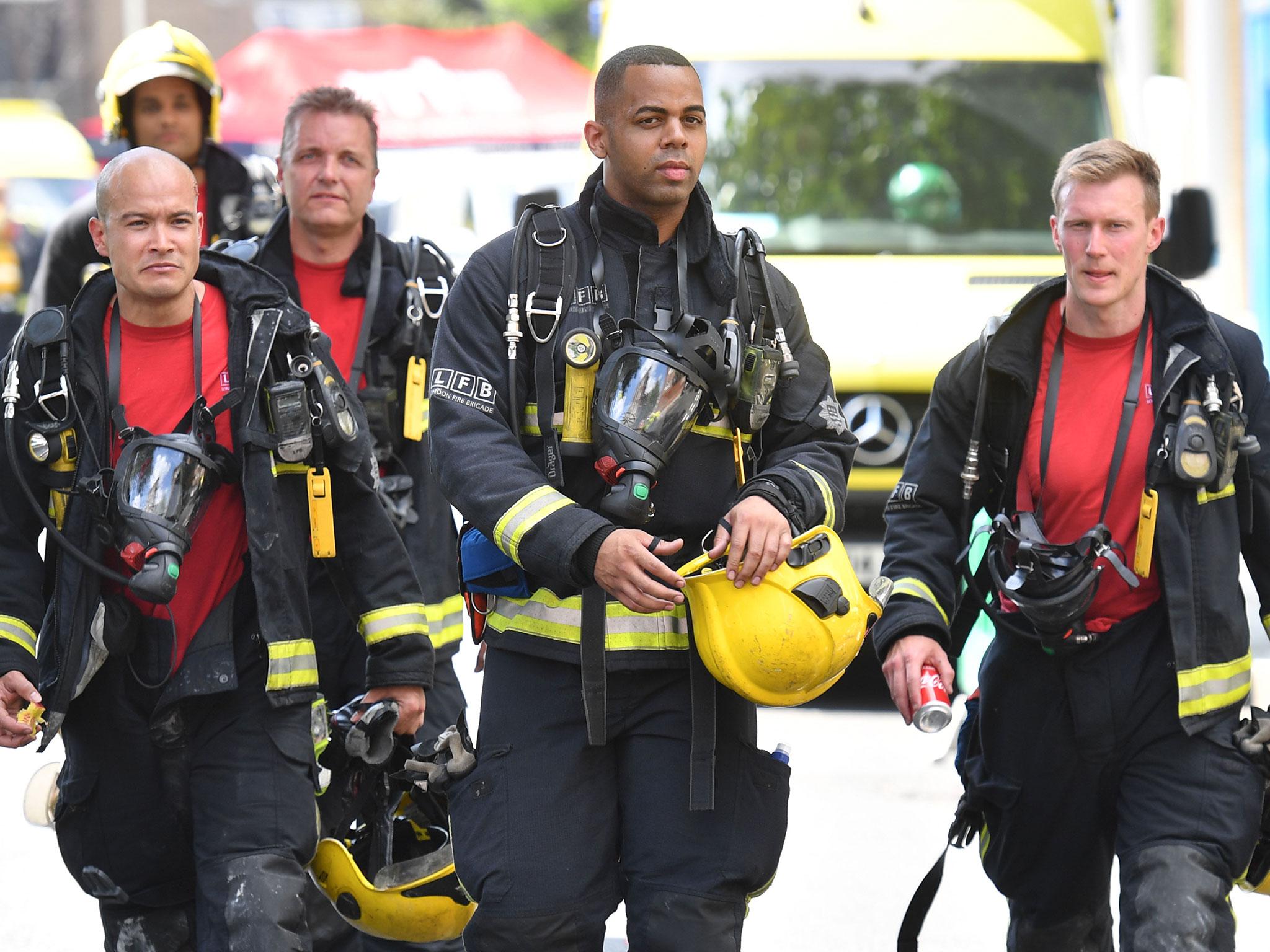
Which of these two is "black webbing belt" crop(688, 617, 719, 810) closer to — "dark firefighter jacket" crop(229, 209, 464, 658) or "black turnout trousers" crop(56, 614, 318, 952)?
"black turnout trousers" crop(56, 614, 318, 952)

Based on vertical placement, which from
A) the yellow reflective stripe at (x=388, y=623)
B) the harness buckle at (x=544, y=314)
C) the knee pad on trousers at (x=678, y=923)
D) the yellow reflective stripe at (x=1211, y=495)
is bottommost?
the knee pad on trousers at (x=678, y=923)

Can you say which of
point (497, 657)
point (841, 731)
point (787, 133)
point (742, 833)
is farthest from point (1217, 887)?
point (787, 133)

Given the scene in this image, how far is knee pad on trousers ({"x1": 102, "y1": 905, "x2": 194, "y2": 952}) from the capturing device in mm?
4551

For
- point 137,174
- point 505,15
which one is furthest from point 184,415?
point 505,15

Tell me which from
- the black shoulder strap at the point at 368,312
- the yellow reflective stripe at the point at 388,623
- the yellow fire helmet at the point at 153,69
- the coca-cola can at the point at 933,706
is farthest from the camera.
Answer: the yellow fire helmet at the point at 153,69

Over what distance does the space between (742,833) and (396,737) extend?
1209 mm

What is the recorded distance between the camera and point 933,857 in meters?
6.76

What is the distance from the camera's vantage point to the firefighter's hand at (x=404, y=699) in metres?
4.69

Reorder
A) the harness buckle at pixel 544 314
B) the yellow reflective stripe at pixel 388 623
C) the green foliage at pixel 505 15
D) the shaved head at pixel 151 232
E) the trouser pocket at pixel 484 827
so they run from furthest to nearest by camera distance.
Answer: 1. the green foliage at pixel 505 15
2. the yellow reflective stripe at pixel 388 623
3. the shaved head at pixel 151 232
4. the harness buckle at pixel 544 314
5. the trouser pocket at pixel 484 827

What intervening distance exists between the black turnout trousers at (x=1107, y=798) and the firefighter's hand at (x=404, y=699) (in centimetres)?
133

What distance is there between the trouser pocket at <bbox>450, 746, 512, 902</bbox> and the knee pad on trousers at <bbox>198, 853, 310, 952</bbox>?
16.0 inches

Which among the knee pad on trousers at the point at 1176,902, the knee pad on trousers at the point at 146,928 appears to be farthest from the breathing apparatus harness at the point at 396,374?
the knee pad on trousers at the point at 1176,902

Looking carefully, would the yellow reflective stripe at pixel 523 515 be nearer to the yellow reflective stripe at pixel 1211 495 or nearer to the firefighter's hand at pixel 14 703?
the firefighter's hand at pixel 14 703

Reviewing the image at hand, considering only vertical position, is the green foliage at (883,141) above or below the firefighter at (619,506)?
above
